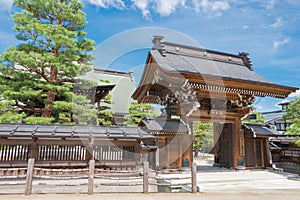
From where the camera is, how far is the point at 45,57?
1088 centimetres

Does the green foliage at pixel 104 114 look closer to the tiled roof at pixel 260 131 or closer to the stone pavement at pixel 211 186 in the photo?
the stone pavement at pixel 211 186

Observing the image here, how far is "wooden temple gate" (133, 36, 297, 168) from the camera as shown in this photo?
987cm

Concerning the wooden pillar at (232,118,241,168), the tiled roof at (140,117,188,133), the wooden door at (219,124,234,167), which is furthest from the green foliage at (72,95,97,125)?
the wooden pillar at (232,118,241,168)

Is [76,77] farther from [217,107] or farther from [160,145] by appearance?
[217,107]

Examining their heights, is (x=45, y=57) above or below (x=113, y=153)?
above

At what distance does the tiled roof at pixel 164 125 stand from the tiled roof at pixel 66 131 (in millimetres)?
1162

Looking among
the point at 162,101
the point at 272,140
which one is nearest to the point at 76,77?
the point at 162,101

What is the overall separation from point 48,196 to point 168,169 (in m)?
5.76

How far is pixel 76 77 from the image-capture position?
524 inches

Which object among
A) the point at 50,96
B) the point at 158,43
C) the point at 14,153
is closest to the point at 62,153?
the point at 14,153

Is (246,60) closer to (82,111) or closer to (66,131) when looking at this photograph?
(82,111)

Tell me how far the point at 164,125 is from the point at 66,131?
15.7ft

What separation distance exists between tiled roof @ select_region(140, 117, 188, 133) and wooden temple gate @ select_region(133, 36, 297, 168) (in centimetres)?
37

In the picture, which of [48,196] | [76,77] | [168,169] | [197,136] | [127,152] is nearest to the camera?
[48,196]
